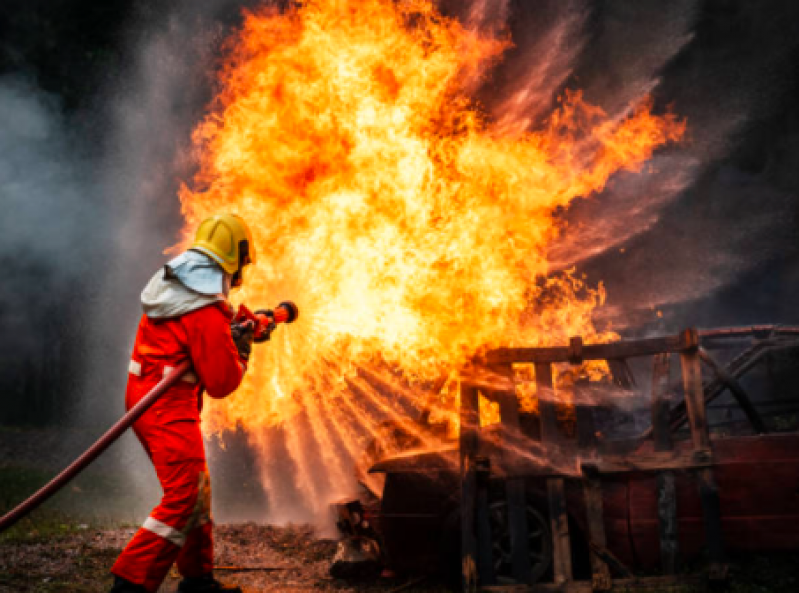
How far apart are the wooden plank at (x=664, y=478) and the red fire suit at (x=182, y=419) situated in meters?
3.49

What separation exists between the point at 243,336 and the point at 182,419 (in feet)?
2.91

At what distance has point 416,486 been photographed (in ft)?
17.5

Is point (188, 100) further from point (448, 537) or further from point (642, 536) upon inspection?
point (642, 536)

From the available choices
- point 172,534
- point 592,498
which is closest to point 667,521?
point 592,498

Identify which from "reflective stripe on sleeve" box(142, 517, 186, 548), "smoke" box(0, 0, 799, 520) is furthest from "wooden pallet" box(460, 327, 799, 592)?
"smoke" box(0, 0, 799, 520)

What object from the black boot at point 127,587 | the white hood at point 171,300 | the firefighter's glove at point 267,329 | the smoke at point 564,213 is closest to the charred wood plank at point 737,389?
the firefighter's glove at point 267,329

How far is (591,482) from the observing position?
486 centimetres

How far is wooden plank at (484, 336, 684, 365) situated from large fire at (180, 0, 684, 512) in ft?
3.30

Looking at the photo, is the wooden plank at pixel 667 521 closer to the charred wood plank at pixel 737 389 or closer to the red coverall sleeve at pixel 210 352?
the charred wood plank at pixel 737 389

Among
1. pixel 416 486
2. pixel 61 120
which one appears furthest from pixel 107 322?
pixel 416 486

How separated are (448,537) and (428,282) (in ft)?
9.17

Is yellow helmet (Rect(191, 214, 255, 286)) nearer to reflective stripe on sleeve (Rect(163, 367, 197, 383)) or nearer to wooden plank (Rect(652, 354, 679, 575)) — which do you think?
reflective stripe on sleeve (Rect(163, 367, 197, 383))

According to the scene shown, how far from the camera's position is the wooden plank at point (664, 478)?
460cm

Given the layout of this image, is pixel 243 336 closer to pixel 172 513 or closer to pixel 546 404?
pixel 172 513
